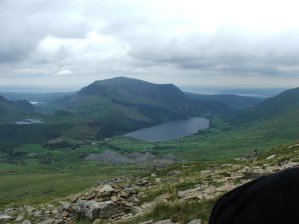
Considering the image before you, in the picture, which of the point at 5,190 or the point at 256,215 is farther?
the point at 5,190

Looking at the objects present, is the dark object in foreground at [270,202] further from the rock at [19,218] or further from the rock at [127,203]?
the rock at [19,218]

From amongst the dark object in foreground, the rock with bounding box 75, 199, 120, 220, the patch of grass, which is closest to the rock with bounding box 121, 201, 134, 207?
the rock with bounding box 75, 199, 120, 220

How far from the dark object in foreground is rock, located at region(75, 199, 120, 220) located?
16764 mm

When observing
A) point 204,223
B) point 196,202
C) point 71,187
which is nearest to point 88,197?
point 196,202

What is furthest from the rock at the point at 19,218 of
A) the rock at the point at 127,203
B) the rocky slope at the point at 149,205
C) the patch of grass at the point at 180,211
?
the patch of grass at the point at 180,211

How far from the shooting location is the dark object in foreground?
4.36 meters

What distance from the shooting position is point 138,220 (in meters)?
16.9

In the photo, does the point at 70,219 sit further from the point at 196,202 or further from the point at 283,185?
the point at 283,185

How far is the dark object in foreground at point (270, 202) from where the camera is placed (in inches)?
171

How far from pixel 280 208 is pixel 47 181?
187802 millimetres

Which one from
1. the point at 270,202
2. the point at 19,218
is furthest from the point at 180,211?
the point at 19,218

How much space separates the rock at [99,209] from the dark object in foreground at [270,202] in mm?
16764

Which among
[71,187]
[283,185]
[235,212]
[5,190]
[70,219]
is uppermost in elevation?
[283,185]

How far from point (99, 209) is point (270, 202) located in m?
17.4
